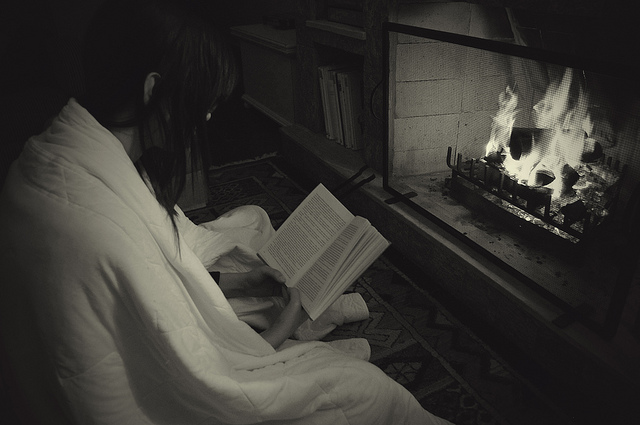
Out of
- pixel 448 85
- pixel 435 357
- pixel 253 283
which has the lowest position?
pixel 435 357

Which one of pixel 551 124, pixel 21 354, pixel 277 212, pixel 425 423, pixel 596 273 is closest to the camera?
pixel 21 354

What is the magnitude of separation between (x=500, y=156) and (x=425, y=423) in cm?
90

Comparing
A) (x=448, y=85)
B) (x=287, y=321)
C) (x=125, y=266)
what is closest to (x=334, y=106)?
(x=448, y=85)

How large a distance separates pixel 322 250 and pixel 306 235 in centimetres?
8

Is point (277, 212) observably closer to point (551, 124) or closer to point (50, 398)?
point (551, 124)

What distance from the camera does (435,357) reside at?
1.25m

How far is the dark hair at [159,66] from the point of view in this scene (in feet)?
2.14

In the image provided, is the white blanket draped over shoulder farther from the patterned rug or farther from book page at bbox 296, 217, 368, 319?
the patterned rug

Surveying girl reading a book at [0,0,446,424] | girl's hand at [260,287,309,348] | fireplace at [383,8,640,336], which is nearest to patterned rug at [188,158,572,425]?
fireplace at [383,8,640,336]

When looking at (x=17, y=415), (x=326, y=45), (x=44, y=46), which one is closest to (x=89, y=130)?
(x=17, y=415)

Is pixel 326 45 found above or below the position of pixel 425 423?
above

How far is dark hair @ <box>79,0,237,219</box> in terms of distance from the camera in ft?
2.14

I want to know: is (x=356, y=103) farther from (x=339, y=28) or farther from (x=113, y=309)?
(x=113, y=309)

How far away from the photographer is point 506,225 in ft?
4.74
